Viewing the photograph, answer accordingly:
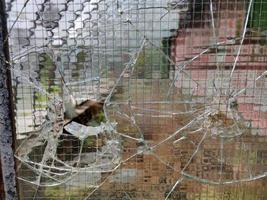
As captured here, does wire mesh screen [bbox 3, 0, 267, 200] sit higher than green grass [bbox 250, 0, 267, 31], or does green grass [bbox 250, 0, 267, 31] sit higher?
green grass [bbox 250, 0, 267, 31]

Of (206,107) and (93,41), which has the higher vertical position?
(93,41)

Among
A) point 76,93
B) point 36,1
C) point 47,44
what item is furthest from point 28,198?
point 36,1

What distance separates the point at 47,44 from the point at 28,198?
1.86 ft

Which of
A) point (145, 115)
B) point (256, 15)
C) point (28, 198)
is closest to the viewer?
point (256, 15)

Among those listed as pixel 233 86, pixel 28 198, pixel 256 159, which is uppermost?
pixel 233 86

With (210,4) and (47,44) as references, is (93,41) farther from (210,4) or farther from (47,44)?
(210,4)

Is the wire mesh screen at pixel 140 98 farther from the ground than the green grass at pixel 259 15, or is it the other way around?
the green grass at pixel 259 15

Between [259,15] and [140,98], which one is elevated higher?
[259,15]

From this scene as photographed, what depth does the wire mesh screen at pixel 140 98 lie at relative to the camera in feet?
4.15

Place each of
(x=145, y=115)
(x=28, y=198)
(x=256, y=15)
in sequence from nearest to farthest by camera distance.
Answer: (x=256, y=15) < (x=145, y=115) < (x=28, y=198)

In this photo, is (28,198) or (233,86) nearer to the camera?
(233,86)

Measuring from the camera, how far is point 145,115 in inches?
53.0

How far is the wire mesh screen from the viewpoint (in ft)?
4.15

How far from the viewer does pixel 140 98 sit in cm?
133
